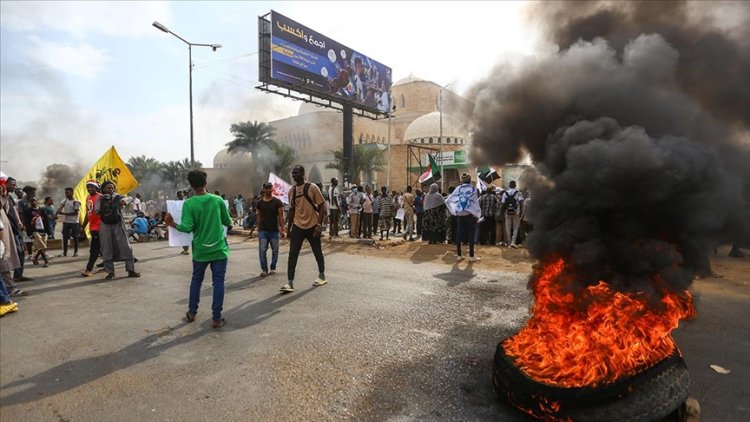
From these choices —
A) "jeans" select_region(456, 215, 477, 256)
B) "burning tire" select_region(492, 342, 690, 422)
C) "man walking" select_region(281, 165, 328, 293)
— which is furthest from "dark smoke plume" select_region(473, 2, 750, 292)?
"jeans" select_region(456, 215, 477, 256)

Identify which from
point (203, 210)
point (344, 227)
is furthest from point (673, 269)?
point (344, 227)

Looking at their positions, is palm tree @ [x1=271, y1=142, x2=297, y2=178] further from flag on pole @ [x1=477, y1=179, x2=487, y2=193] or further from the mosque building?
flag on pole @ [x1=477, y1=179, x2=487, y2=193]

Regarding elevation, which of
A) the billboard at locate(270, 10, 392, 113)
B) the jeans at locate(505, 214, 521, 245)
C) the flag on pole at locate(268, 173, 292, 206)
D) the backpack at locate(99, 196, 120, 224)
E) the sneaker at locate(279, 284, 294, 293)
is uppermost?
the billboard at locate(270, 10, 392, 113)

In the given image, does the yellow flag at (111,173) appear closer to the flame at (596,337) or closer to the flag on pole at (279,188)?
the flag on pole at (279,188)

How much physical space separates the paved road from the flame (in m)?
0.42

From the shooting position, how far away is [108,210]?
22.9 ft

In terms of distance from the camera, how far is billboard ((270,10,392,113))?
24766mm

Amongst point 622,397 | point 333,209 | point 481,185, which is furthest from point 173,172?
point 622,397

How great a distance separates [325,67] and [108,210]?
23041mm

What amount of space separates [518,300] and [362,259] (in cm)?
422

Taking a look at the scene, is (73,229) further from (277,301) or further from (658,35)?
(658,35)

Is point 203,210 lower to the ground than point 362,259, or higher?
higher

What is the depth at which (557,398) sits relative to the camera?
242cm

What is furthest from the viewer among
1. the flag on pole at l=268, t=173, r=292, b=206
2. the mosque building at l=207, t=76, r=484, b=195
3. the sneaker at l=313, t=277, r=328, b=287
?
A: the mosque building at l=207, t=76, r=484, b=195
